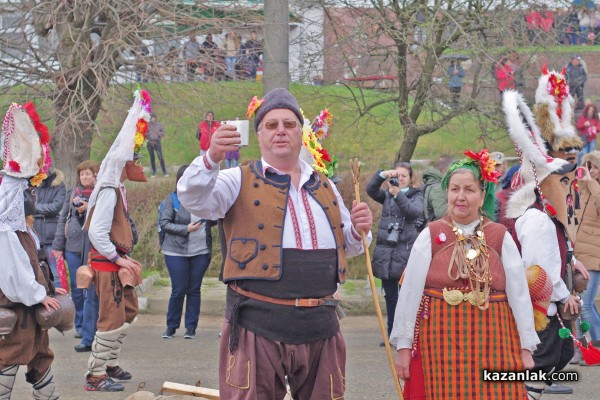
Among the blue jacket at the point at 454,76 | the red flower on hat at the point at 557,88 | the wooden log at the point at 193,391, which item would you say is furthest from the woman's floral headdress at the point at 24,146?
the blue jacket at the point at 454,76

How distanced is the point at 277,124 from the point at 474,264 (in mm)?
1426

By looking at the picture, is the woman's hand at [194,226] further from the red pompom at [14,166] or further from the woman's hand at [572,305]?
the woman's hand at [572,305]

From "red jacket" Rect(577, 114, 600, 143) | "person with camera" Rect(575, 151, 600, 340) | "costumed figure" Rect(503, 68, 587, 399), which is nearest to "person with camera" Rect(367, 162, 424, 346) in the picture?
"person with camera" Rect(575, 151, 600, 340)

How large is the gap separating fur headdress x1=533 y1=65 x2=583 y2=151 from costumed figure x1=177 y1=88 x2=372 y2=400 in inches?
80.6

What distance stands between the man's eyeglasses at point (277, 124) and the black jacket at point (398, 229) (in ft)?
15.3

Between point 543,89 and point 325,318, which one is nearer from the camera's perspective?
point 325,318

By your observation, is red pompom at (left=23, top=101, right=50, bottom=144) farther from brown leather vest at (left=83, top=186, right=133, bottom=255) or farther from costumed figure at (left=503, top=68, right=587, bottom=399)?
costumed figure at (left=503, top=68, right=587, bottom=399)

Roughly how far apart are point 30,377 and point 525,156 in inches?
137

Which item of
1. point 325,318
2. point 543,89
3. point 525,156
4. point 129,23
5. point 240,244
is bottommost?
point 325,318

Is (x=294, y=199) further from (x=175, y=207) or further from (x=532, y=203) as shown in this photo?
(x=175, y=207)

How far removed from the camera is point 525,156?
21.0 ft

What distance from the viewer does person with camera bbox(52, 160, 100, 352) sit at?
937 centimetres

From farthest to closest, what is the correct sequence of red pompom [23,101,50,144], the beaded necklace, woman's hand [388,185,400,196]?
woman's hand [388,185,400,196] → red pompom [23,101,50,144] → the beaded necklace

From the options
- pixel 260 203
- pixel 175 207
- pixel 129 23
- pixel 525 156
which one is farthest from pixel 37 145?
pixel 129 23
